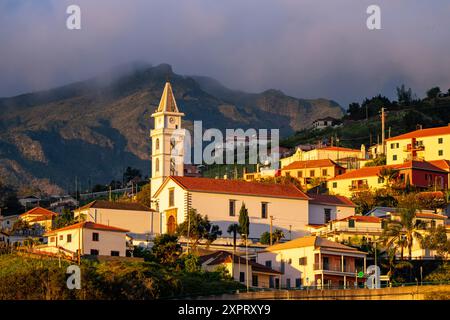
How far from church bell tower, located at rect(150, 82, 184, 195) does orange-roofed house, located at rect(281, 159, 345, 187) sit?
1630 cm

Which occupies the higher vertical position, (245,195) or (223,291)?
(245,195)

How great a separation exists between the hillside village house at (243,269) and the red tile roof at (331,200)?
22093 millimetres

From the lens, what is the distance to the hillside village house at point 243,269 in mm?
83688

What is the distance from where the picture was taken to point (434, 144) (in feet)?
412

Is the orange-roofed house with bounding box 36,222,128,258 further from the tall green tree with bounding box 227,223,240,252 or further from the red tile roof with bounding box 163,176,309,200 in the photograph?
the red tile roof with bounding box 163,176,309,200

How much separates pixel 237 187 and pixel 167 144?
13371 millimetres

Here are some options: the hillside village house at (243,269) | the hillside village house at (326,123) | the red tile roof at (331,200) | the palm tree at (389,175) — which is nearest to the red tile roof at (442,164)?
the palm tree at (389,175)

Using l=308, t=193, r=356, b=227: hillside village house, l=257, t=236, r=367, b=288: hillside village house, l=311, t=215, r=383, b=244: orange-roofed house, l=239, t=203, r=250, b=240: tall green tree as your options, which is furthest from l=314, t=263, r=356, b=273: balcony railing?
l=308, t=193, r=356, b=227: hillside village house

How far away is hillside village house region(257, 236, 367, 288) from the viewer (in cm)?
8512

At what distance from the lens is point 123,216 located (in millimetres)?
100500
